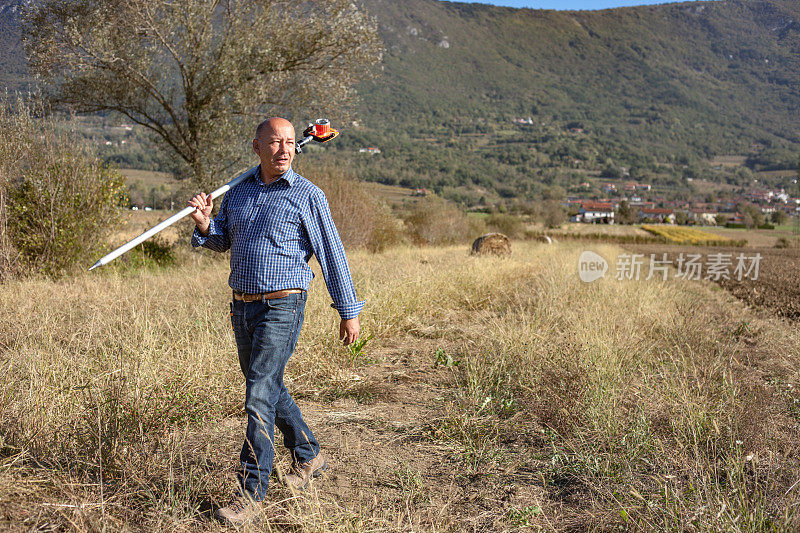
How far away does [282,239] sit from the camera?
3.24 m

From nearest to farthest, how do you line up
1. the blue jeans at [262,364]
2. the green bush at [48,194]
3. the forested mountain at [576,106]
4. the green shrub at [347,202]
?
the blue jeans at [262,364]
the green bush at [48,194]
the green shrub at [347,202]
the forested mountain at [576,106]

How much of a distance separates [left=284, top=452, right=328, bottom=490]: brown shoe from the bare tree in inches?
480

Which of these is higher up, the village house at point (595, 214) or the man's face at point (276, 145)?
the man's face at point (276, 145)

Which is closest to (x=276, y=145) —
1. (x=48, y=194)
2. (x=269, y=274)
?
(x=269, y=274)

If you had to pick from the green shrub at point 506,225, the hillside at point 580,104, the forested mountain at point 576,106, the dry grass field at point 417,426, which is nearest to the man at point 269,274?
the dry grass field at point 417,426

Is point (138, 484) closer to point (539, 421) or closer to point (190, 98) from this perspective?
point (539, 421)

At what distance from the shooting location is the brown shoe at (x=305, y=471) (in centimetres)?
351

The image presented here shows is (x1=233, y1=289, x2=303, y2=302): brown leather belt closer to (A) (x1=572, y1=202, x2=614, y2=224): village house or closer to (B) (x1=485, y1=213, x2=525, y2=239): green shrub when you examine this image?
(B) (x1=485, y1=213, x2=525, y2=239): green shrub

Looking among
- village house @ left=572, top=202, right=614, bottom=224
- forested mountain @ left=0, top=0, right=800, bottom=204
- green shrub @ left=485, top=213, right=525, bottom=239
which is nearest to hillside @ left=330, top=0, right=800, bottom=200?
forested mountain @ left=0, top=0, right=800, bottom=204

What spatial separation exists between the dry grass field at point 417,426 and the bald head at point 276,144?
1.78 meters

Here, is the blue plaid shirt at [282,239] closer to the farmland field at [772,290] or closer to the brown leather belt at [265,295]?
the brown leather belt at [265,295]

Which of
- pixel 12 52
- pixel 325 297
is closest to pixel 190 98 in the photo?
pixel 12 52

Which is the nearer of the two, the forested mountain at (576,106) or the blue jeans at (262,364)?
the blue jeans at (262,364)

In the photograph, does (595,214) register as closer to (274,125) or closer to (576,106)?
(274,125)
